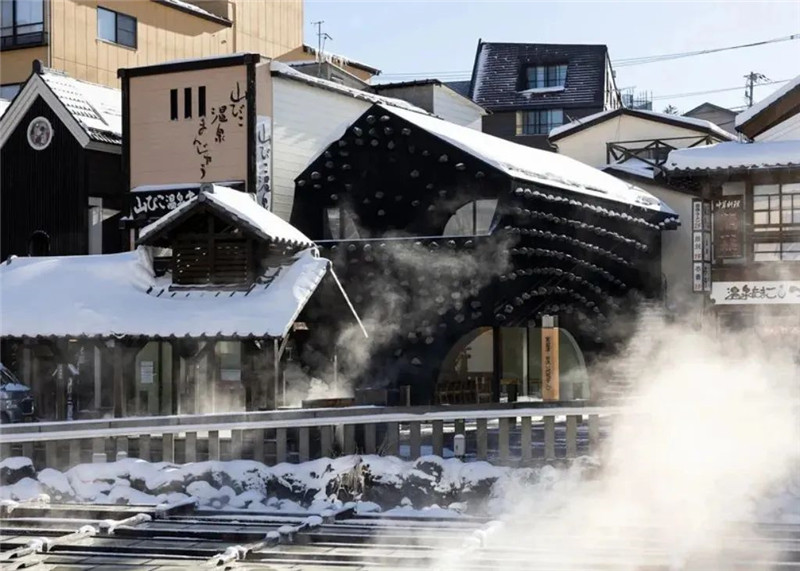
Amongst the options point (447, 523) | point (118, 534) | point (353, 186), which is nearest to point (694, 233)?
point (353, 186)

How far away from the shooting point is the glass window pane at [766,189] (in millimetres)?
23672

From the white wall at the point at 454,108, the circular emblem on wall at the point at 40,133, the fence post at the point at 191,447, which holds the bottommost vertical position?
the fence post at the point at 191,447

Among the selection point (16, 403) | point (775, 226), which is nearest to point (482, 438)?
point (16, 403)

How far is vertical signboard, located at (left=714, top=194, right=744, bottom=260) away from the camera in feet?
78.2

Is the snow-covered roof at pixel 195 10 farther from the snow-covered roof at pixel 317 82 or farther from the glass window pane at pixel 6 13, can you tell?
the snow-covered roof at pixel 317 82

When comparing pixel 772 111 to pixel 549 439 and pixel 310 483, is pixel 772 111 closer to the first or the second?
pixel 549 439

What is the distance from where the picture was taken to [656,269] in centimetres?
2728

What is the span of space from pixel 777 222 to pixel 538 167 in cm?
528

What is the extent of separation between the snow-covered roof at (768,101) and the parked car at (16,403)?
17.5 meters

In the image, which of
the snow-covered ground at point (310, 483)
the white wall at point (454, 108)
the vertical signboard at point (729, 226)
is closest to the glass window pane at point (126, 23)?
the white wall at point (454, 108)

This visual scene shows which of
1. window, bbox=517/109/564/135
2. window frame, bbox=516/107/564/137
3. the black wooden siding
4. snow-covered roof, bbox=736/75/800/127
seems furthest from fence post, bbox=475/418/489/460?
window, bbox=517/109/564/135

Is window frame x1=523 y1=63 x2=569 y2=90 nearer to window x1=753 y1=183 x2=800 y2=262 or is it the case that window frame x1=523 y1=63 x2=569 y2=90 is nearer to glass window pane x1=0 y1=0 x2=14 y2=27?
glass window pane x1=0 y1=0 x2=14 y2=27

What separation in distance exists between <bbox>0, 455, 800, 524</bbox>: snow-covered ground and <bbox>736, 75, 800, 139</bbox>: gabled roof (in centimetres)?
1188

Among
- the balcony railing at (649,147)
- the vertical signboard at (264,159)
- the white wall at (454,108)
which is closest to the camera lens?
the vertical signboard at (264,159)
